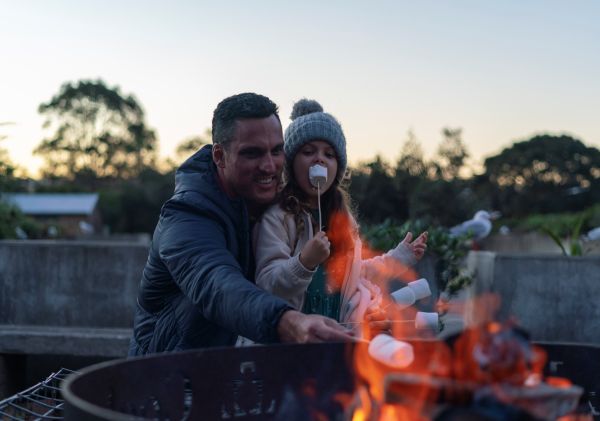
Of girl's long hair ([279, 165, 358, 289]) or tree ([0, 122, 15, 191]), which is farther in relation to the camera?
tree ([0, 122, 15, 191])

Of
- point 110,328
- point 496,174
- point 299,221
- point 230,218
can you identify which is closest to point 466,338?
point 230,218

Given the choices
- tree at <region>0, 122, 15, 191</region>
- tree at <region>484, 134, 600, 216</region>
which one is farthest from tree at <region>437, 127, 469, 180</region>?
tree at <region>484, 134, 600, 216</region>

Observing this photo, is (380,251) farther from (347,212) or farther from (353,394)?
(353,394)

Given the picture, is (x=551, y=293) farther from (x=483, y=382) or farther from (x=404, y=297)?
(x=483, y=382)

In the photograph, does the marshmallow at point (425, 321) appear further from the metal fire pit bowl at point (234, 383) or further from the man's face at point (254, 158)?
the man's face at point (254, 158)

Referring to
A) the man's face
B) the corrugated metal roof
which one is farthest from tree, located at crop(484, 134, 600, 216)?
the man's face

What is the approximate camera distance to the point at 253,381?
208 centimetres

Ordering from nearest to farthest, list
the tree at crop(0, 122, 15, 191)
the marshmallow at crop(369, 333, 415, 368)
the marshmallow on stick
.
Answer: the marshmallow at crop(369, 333, 415, 368) < the marshmallow on stick < the tree at crop(0, 122, 15, 191)

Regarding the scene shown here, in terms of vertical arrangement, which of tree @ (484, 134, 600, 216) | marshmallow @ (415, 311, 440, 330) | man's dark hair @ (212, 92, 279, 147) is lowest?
marshmallow @ (415, 311, 440, 330)

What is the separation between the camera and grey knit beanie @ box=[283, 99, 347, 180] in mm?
3074

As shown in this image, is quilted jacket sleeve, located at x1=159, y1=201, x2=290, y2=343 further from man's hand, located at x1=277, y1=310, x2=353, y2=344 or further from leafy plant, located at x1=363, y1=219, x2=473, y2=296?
leafy plant, located at x1=363, y1=219, x2=473, y2=296

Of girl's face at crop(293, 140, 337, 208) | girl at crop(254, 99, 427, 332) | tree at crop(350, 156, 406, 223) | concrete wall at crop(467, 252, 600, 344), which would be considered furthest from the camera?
tree at crop(350, 156, 406, 223)

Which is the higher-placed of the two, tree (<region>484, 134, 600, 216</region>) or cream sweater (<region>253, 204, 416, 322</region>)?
tree (<region>484, 134, 600, 216</region>)

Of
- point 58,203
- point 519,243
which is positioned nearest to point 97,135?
point 58,203
